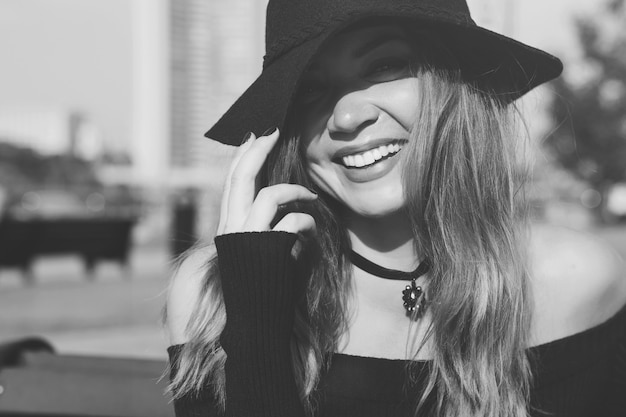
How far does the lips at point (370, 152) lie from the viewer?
1.66 m

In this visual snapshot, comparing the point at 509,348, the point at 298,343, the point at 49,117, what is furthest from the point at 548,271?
the point at 49,117

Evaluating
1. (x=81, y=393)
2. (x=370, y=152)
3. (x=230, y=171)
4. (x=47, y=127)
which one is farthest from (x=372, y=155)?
(x=47, y=127)

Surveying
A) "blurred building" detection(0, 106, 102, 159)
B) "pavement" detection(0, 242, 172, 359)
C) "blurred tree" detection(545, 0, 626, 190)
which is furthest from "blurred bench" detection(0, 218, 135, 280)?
"blurred building" detection(0, 106, 102, 159)

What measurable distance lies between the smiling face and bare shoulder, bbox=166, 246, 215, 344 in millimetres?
401

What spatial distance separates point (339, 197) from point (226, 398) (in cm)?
51

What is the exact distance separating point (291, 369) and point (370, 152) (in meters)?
0.49

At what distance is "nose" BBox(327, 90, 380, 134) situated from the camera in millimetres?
1635

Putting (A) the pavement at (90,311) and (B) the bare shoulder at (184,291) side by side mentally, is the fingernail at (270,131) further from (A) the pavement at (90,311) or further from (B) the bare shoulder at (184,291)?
(A) the pavement at (90,311)

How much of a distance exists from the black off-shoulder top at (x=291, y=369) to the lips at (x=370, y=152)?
22 cm

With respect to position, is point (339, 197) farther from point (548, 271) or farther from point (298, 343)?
point (548, 271)

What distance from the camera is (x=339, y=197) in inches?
69.6

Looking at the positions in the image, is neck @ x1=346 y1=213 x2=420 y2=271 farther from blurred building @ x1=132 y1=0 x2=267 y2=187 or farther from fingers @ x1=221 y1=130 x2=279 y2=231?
blurred building @ x1=132 y1=0 x2=267 y2=187

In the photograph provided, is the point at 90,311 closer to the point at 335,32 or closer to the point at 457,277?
the point at 457,277

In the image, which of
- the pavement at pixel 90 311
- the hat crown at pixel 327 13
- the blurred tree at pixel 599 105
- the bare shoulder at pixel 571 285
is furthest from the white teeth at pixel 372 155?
the blurred tree at pixel 599 105
